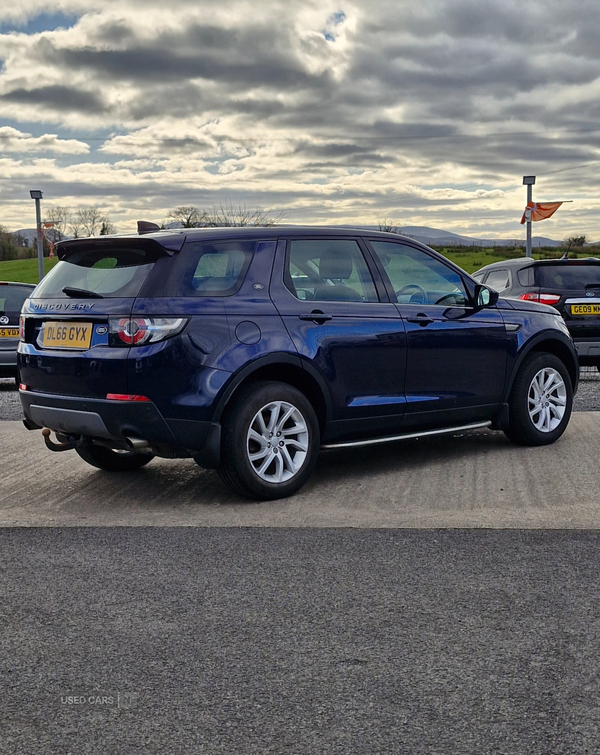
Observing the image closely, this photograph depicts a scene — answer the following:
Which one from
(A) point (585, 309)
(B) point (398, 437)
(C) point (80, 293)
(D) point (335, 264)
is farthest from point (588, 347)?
(C) point (80, 293)

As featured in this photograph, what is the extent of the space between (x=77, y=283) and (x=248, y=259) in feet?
3.60

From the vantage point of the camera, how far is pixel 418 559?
15.3 feet

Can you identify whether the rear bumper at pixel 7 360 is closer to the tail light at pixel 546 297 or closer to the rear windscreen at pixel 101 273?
the tail light at pixel 546 297

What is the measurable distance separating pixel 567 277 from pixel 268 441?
8.59m

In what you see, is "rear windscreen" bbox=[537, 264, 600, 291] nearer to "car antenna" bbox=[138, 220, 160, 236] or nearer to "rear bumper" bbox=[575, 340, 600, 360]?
"rear bumper" bbox=[575, 340, 600, 360]

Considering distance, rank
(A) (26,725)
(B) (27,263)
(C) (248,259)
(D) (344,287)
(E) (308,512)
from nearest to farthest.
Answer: (A) (26,725) → (E) (308,512) → (C) (248,259) → (D) (344,287) → (B) (27,263)

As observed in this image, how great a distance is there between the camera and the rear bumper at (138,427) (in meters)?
5.60

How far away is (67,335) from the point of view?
19.2ft

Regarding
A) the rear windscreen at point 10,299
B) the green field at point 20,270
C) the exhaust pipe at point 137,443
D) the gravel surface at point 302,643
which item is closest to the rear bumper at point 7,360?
the rear windscreen at point 10,299

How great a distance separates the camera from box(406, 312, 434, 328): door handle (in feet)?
22.3

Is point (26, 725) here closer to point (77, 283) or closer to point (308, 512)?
point (308, 512)

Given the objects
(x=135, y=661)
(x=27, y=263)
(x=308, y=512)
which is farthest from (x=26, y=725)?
(x=27, y=263)

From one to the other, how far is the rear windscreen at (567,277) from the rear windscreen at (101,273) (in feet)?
28.3

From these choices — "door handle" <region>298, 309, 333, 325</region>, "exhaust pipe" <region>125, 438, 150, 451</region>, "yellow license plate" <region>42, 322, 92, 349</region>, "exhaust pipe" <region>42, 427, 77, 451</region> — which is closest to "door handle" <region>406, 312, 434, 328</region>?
"door handle" <region>298, 309, 333, 325</region>
